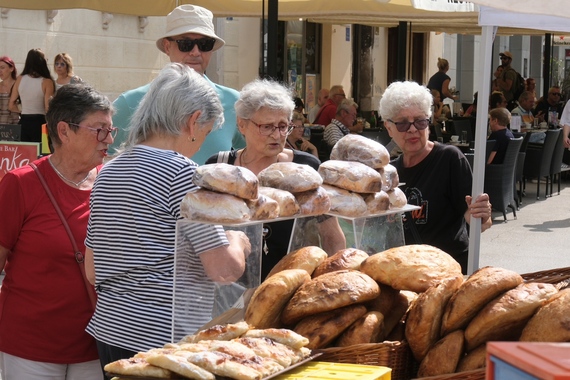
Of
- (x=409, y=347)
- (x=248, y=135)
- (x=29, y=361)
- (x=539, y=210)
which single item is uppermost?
(x=248, y=135)

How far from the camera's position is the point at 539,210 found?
13.9 metres

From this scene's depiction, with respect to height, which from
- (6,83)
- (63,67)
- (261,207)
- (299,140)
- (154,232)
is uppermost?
(63,67)

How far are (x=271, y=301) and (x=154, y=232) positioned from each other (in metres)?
0.61

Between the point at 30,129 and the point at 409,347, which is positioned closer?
the point at 409,347

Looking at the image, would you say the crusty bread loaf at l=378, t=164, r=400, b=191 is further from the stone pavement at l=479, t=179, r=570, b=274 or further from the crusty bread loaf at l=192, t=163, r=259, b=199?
the stone pavement at l=479, t=179, r=570, b=274

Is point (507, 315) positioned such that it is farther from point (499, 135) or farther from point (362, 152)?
point (499, 135)

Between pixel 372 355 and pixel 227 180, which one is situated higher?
pixel 227 180

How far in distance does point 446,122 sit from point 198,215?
15.6m

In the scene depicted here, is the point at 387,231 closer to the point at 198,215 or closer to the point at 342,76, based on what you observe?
the point at 198,215

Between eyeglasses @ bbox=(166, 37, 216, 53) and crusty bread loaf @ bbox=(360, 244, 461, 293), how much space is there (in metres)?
2.50

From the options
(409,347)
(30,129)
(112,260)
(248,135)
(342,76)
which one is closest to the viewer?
(409,347)

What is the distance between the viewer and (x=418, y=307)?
2619 mm

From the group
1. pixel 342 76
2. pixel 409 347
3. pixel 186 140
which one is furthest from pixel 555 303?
pixel 342 76

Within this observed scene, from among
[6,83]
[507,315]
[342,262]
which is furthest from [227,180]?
[6,83]
